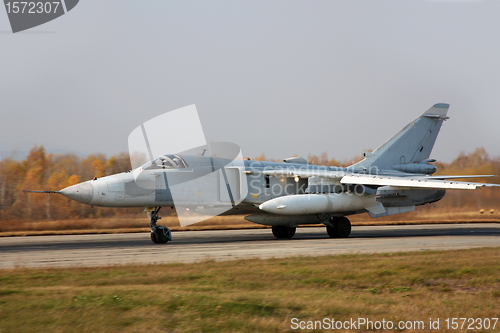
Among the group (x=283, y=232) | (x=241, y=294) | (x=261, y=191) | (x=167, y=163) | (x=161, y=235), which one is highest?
(x=167, y=163)

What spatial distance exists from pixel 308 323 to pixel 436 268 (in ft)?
14.7

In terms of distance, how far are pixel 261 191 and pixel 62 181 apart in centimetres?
1552

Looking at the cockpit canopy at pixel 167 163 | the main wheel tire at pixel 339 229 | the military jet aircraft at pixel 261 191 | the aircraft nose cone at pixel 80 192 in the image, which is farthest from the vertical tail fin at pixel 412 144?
the aircraft nose cone at pixel 80 192

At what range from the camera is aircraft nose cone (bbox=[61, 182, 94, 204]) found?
13742 mm

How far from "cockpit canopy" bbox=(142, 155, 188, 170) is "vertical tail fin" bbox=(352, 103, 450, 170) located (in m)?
8.34

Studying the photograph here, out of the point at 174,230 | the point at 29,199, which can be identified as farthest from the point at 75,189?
the point at 29,199

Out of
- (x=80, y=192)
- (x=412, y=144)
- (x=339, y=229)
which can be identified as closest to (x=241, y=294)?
(x=80, y=192)

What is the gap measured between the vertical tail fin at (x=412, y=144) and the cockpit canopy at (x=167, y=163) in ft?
27.4

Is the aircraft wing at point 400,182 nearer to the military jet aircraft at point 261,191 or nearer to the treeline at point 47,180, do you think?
the military jet aircraft at point 261,191

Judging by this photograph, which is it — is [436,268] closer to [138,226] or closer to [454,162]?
[138,226]

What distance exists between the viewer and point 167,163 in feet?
50.6

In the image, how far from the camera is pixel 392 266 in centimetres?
887

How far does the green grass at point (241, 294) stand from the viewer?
505 cm

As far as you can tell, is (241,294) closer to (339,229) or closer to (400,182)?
(400,182)
